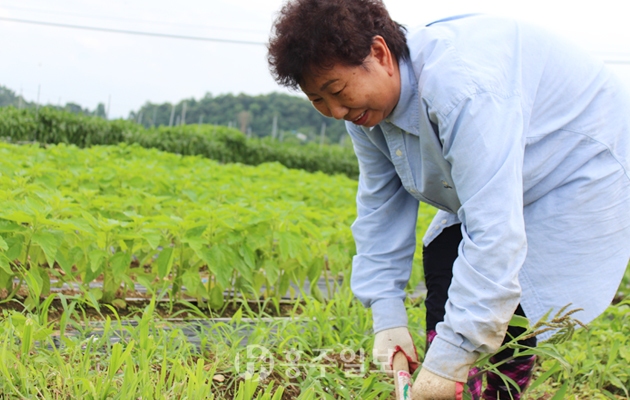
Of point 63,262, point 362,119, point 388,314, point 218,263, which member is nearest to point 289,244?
point 218,263

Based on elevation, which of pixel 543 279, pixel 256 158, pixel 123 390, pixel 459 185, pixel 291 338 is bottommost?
pixel 256 158

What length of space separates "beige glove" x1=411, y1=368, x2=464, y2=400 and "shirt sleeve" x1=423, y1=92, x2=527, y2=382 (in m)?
0.10

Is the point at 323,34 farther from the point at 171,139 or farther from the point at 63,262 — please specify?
the point at 171,139

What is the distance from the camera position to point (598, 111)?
61.1 inches

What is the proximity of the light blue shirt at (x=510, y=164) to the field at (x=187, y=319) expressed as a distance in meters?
0.19

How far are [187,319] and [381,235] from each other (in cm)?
102

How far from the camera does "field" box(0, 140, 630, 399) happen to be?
1647 mm

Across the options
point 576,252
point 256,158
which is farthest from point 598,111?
point 256,158

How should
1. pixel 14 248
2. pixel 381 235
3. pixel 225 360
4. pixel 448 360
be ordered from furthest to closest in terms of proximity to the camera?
pixel 14 248 < pixel 225 360 < pixel 381 235 < pixel 448 360

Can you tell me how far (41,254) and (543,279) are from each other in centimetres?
190

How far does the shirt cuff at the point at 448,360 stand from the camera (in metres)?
1.41

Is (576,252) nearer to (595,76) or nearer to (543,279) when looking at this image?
(543,279)

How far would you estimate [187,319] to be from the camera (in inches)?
101

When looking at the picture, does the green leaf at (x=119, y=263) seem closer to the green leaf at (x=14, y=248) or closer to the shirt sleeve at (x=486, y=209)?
the green leaf at (x=14, y=248)
